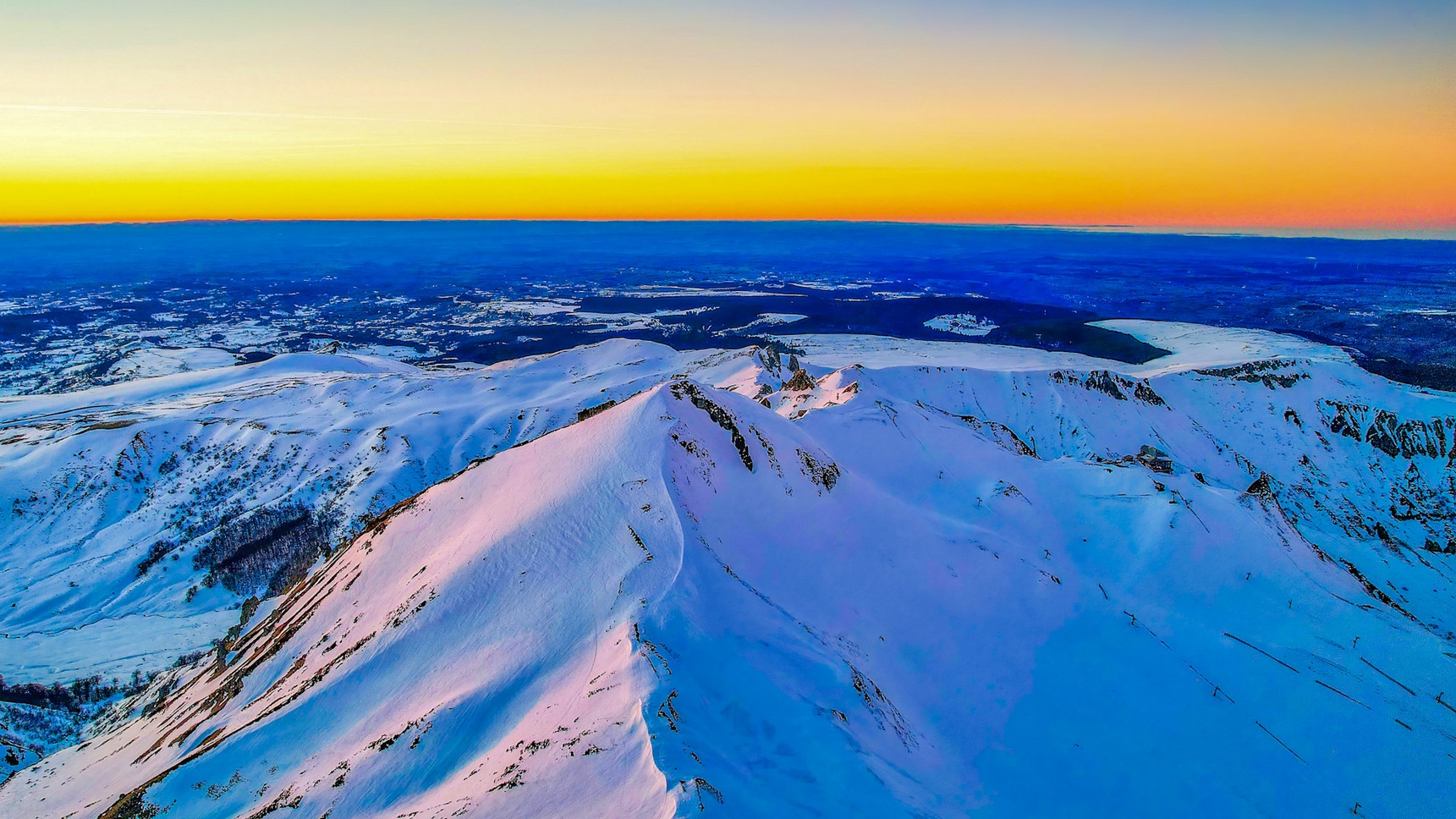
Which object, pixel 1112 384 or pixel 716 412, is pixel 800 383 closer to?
pixel 716 412

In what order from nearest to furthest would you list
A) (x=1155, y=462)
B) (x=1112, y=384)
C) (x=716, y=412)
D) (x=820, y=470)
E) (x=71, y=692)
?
(x=820, y=470) < (x=716, y=412) < (x=71, y=692) < (x=1155, y=462) < (x=1112, y=384)

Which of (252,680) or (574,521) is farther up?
(574,521)

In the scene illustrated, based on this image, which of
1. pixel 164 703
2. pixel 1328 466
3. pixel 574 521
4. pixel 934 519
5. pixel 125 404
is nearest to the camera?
pixel 574 521

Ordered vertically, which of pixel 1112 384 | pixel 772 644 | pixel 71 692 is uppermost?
pixel 772 644

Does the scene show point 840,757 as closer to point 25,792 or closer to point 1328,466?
point 25,792

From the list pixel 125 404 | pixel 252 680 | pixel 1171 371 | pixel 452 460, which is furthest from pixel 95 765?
pixel 1171 371

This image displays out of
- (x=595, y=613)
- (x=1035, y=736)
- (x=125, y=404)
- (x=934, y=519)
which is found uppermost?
(x=595, y=613)

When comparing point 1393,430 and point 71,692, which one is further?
point 1393,430

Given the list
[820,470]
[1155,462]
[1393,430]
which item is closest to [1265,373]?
[1393,430]

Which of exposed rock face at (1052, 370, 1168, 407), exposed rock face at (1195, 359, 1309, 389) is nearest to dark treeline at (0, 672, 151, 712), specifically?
exposed rock face at (1052, 370, 1168, 407)
